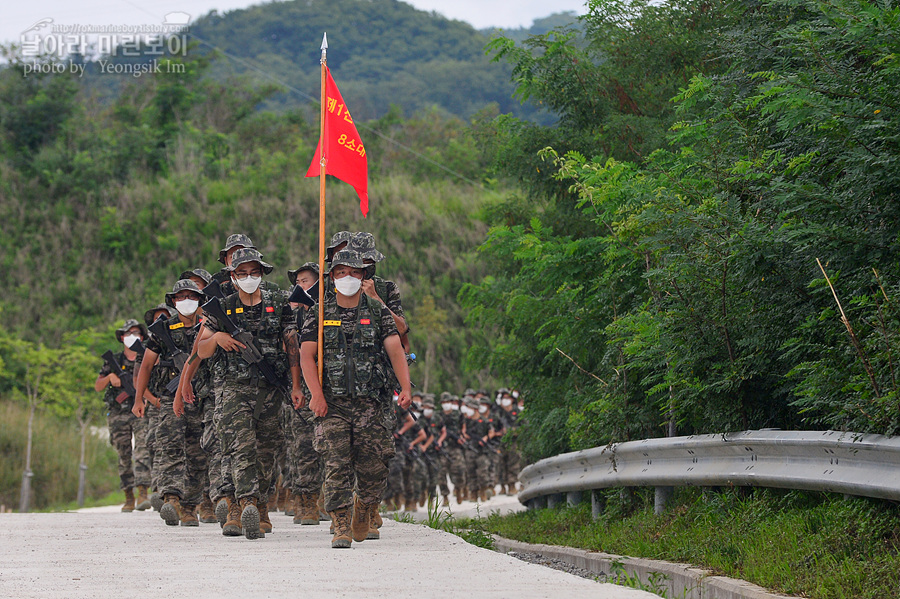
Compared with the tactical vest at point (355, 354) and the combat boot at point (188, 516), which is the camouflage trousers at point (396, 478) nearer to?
the combat boot at point (188, 516)

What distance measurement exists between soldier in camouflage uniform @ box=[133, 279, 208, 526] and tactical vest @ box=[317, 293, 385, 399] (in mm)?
3212

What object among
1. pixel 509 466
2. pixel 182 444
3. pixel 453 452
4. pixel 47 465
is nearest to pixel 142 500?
pixel 182 444

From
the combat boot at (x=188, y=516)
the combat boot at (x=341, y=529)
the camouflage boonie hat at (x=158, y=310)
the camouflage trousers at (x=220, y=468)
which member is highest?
the camouflage boonie hat at (x=158, y=310)

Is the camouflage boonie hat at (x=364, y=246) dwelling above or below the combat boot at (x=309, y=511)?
above

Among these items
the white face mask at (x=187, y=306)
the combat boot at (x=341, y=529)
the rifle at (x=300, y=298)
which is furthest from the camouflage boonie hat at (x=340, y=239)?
the combat boot at (x=341, y=529)

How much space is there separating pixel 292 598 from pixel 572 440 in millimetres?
6346

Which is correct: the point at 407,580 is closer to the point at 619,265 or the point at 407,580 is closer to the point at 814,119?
the point at 814,119

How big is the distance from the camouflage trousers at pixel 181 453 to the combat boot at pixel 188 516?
0.17 feet

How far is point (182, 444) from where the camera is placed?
12305 millimetres

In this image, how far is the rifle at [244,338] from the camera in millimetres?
10031

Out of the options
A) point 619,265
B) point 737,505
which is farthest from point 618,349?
point 737,505

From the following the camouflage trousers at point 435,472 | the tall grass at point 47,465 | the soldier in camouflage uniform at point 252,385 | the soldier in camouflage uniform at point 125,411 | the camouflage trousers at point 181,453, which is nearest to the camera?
the soldier in camouflage uniform at point 252,385

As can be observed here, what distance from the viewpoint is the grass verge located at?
6039mm

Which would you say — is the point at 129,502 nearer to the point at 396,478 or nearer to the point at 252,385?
the point at 396,478
